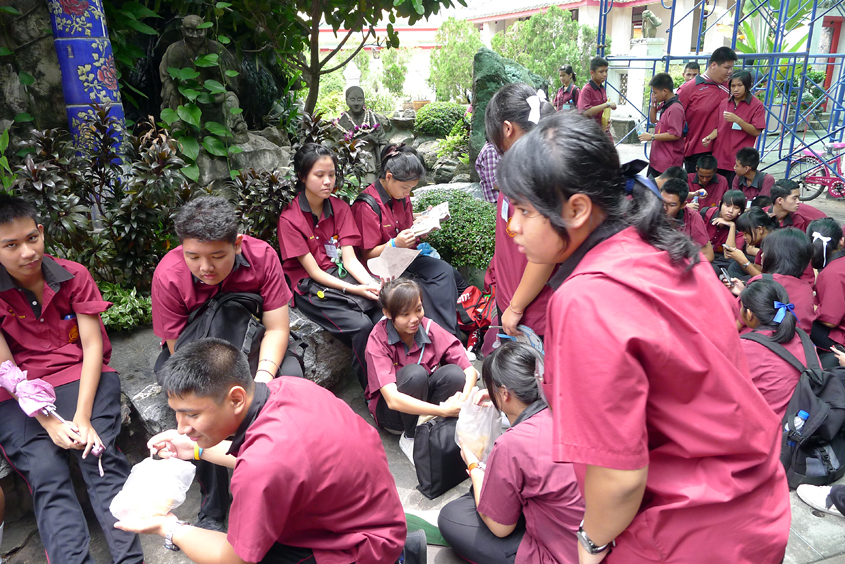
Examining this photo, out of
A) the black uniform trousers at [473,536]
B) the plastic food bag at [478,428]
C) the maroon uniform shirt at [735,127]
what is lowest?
the black uniform trousers at [473,536]

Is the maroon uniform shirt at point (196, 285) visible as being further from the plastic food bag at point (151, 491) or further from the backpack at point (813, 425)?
the backpack at point (813, 425)

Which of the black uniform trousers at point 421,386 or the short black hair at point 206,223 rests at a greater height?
the short black hair at point 206,223

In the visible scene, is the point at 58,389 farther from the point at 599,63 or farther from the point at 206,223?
the point at 599,63

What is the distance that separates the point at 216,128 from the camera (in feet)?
18.3

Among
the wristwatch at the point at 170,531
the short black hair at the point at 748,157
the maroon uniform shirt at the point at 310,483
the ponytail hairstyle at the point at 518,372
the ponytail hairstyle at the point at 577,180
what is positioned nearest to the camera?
the ponytail hairstyle at the point at 577,180

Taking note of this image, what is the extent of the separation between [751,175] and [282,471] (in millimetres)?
5133

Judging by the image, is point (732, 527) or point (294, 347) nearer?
point (732, 527)

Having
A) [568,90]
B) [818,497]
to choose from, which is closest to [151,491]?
[818,497]

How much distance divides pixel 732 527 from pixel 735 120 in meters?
5.28

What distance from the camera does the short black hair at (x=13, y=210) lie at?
2.46 metres

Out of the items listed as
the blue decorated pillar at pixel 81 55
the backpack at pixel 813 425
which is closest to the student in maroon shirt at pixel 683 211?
the backpack at pixel 813 425

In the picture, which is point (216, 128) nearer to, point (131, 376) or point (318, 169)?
point (318, 169)

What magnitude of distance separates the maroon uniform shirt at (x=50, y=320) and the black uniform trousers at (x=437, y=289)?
1890mm

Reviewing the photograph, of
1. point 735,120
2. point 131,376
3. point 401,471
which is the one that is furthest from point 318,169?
point 735,120
